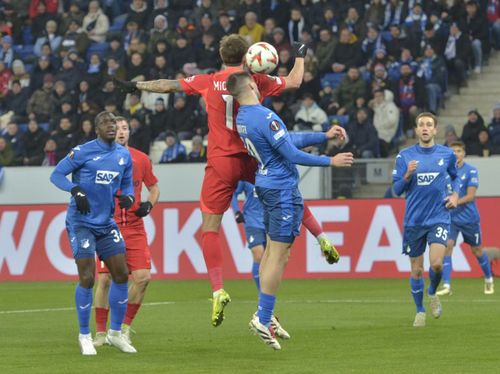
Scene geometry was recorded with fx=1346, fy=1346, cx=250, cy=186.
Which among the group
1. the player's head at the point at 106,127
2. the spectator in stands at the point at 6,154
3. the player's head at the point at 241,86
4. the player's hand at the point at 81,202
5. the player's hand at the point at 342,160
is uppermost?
the player's head at the point at 241,86

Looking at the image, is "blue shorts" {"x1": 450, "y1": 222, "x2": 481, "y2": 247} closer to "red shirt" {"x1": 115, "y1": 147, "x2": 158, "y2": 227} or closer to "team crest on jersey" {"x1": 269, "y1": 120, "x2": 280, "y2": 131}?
"red shirt" {"x1": 115, "y1": 147, "x2": 158, "y2": 227}

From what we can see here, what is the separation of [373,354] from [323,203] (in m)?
13.3

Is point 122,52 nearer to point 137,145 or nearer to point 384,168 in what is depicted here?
point 137,145

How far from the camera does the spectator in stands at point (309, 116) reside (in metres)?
27.4

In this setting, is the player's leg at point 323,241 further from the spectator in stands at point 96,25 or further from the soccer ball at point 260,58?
the spectator in stands at point 96,25

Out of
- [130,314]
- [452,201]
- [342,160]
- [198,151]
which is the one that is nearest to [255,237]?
[452,201]

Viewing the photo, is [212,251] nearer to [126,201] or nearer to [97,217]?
[126,201]

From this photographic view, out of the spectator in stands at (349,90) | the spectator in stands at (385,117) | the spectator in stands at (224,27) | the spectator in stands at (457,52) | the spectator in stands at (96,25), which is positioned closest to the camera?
the spectator in stands at (385,117)

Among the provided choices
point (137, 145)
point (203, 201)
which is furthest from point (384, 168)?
point (203, 201)

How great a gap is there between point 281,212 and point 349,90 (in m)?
16.1

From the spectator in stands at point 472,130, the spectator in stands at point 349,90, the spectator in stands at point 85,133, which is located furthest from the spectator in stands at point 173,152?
the spectator in stands at point 472,130

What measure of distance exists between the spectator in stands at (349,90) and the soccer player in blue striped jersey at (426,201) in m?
12.4

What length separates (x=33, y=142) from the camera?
29.7m

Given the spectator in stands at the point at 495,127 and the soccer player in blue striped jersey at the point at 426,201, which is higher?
the soccer player in blue striped jersey at the point at 426,201
